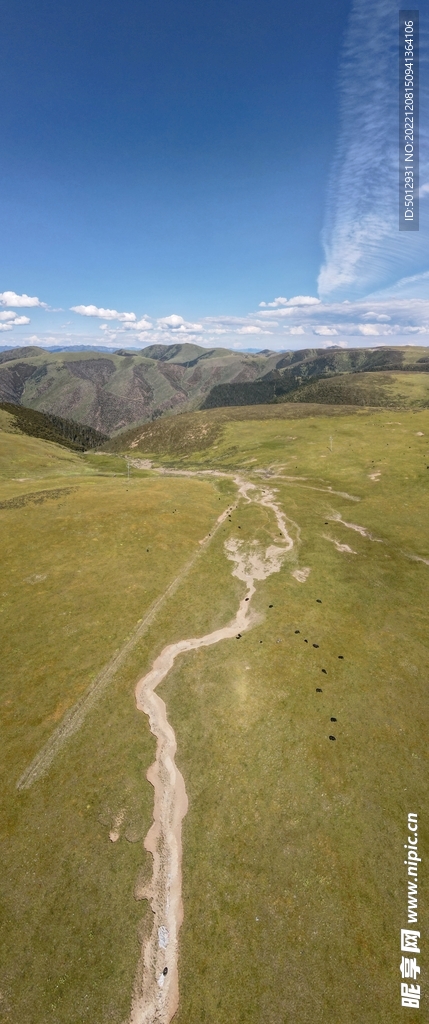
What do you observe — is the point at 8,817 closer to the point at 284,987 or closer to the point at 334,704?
the point at 284,987

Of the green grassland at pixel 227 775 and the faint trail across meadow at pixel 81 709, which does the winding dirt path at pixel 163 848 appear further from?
the faint trail across meadow at pixel 81 709

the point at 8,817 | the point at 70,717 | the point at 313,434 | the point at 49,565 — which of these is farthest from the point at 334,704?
the point at 313,434

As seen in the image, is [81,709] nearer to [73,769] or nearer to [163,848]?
[73,769]

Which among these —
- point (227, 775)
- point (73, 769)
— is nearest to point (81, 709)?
point (73, 769)

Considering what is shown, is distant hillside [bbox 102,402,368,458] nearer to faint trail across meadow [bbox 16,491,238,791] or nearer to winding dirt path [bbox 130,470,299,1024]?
faint trail across meadow [bbox 16,491,238,791]

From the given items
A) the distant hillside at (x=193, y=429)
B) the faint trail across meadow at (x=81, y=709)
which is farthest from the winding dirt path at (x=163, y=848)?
the distant hillside at (x=193, y=429)

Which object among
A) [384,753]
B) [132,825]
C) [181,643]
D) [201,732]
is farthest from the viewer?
[181,643]
